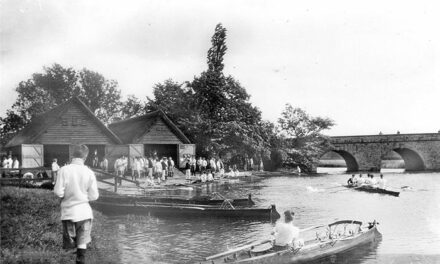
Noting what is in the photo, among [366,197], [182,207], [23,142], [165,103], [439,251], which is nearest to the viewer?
[439,251]

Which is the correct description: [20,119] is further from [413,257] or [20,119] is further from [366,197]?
[413,257]

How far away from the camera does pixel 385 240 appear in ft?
47.0

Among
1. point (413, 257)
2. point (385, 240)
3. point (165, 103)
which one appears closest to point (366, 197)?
point (385, 240)

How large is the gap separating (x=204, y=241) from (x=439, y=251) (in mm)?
7131

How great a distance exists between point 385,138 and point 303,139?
10.8 meters

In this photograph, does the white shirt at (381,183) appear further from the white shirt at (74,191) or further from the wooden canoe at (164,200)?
the white shirt at (74,191)

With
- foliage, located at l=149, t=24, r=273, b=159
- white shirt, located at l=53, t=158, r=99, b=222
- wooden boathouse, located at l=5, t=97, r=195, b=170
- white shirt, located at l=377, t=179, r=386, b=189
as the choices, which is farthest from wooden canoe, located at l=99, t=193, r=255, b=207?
foliage, located at l=149, t=24, r=273, b=159

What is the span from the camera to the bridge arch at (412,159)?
57609 mm

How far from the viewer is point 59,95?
196ft

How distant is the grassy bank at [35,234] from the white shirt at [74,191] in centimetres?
216

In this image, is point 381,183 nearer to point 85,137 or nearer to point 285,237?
point 285,237

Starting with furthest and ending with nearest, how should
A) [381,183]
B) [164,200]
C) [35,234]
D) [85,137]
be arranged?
[85,137]
[381,183]
[164,200]
[35,234]

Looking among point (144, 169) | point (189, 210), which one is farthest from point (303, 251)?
point (144, 169)

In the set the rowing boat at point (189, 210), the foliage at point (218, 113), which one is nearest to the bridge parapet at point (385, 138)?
the foliage at point (218, 113)
